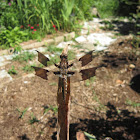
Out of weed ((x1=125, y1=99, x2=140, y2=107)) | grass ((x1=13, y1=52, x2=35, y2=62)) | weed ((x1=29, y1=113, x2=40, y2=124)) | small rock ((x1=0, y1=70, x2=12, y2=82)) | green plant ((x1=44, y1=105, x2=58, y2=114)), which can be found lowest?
weed ((x1=125, y1=99, x2=140, y2=107))

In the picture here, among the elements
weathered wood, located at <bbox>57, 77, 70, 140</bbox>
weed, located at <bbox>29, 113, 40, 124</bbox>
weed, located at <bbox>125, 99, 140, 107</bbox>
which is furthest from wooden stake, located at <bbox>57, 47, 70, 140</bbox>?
weed, located at <bbox>125, 99, 140, 107</bbox>

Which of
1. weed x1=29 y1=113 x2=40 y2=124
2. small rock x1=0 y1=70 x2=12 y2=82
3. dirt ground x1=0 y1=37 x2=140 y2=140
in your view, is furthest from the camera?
small rock x1=0 y1=70 x2=12 y2=82

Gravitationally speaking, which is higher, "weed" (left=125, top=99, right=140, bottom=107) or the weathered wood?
the weathered wood

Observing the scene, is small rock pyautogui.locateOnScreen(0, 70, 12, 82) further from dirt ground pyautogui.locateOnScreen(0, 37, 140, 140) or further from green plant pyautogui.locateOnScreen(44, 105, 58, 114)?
green plant pyautogui.locateOnScreen(44, 105, 58, 114)

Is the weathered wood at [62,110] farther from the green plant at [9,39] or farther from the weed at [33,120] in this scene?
the green plant at [9,39]

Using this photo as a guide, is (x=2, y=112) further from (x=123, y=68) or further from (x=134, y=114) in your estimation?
(x=123, y=68)

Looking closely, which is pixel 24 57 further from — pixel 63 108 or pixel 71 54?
pixel 63 108

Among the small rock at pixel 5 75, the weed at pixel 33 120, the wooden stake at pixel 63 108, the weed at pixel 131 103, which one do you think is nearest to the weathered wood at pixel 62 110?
the wooden stake at pixel 63 108

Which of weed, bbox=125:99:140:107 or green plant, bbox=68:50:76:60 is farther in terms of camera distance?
green plant, bbox=68:50:76:60

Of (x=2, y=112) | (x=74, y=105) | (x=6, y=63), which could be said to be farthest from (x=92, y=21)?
(x=2, y=112)
